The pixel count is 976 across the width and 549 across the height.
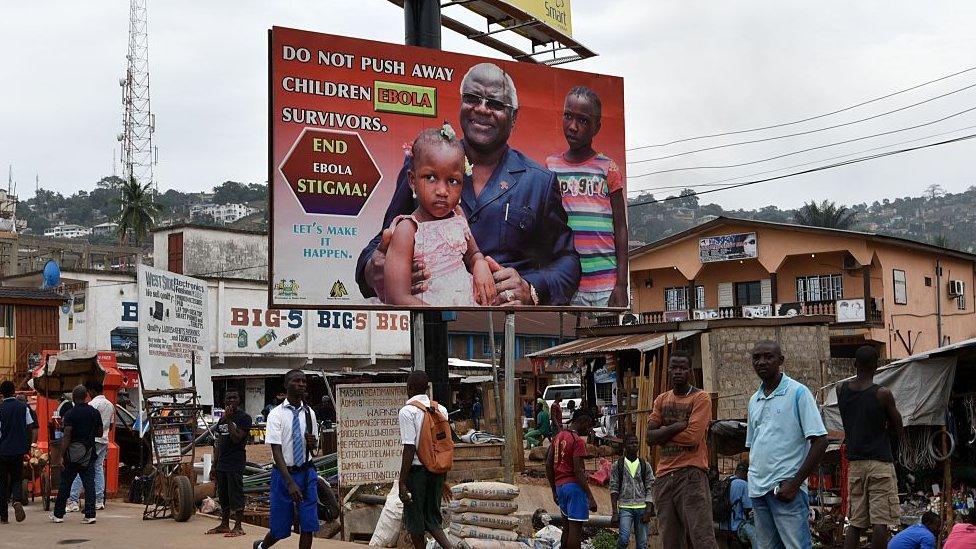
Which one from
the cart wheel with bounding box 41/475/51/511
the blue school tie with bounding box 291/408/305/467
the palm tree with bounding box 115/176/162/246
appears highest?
the palm tree with bounding box 115/176/162/246

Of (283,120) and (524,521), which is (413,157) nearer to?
(283,120)

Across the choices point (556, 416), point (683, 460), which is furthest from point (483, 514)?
point (556, 416)

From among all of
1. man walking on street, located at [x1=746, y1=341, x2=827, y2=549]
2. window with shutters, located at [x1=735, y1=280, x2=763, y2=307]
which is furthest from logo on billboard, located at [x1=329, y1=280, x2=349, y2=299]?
window with shutters, located at [x1=735, y1=280, x2=763, y2=307]

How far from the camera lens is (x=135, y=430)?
19094mm

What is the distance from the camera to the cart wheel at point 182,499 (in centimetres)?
1382

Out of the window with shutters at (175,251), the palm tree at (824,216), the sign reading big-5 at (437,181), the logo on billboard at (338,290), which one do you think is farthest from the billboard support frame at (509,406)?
the palm tree at (824,216)

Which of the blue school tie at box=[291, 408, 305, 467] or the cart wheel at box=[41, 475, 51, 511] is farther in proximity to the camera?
the cart wheel at box=[41, 475, 51, 511]

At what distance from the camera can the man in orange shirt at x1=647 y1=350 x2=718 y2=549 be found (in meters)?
8.07

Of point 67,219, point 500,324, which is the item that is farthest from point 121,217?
point 67,219

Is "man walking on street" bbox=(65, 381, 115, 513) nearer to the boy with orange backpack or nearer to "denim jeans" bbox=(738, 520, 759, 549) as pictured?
the boy with orange backpack

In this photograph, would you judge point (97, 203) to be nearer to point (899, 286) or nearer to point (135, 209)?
point (135, 209)

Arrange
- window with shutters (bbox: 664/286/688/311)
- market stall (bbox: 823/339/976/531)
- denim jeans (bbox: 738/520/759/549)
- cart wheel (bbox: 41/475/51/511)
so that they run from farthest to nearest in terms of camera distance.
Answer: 1. window with shutters (bbox: 664/286/688/311)
2. cart wheel (bbox: 41/475/51/511)
3. market stall (bbox: 823/339/976/531)
4. denim jeans (bbox: 738/520/759/549)

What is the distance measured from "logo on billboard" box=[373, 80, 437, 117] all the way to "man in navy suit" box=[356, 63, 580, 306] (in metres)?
0.57

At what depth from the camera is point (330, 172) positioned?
1597 cm
